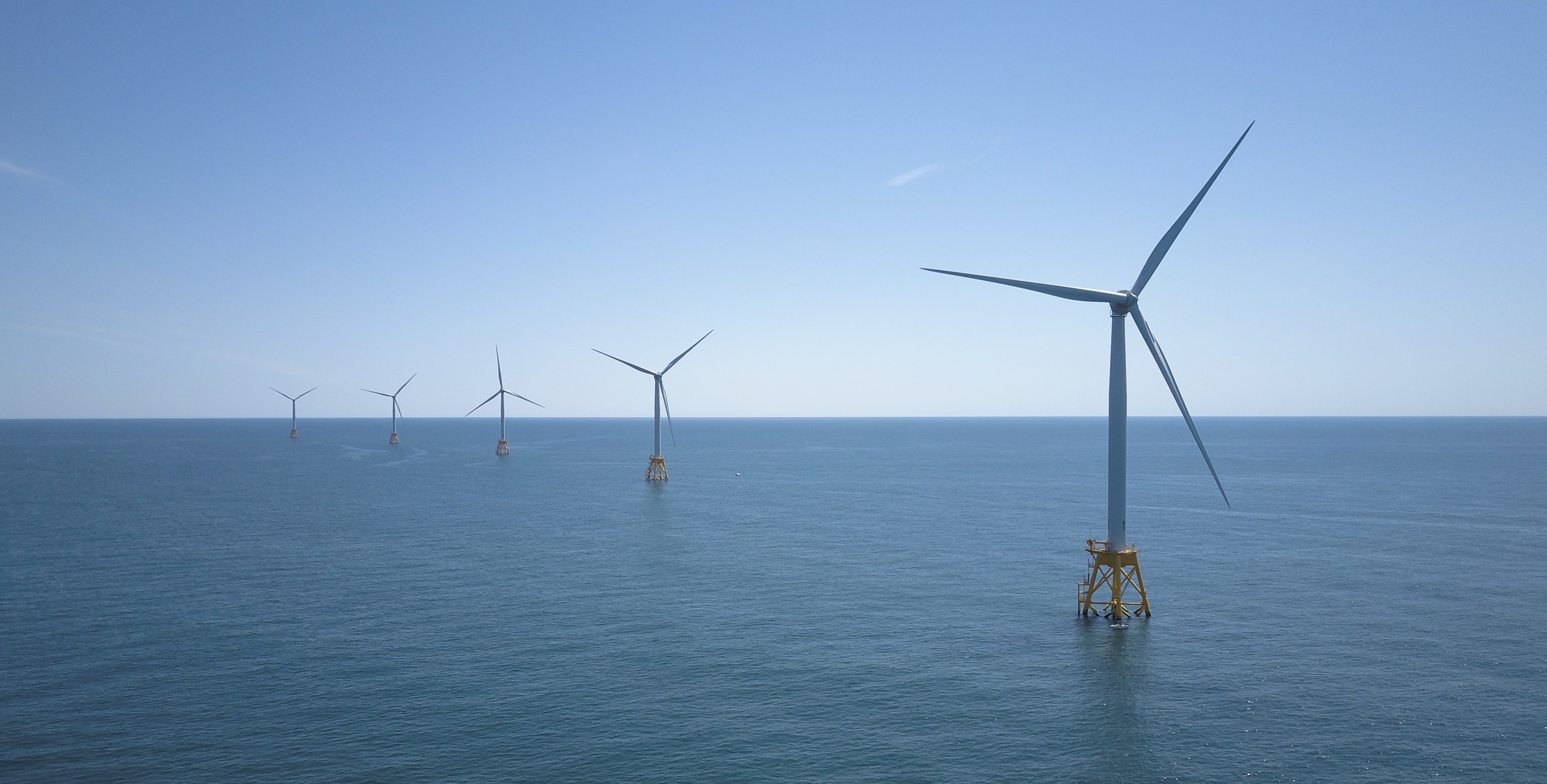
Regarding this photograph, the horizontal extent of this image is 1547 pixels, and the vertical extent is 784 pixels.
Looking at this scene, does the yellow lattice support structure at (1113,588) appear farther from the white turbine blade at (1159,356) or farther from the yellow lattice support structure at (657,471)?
the yellow lattice support structure at (657,471)

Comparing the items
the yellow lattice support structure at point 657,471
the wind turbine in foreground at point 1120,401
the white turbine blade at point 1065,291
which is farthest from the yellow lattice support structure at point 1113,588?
the yellow lattice support structure at point 657,471

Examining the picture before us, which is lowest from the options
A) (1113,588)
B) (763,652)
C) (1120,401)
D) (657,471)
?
(763,652)

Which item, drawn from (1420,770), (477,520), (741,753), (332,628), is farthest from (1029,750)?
(477,520)

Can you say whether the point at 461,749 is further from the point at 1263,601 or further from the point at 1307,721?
the point at 1263,601

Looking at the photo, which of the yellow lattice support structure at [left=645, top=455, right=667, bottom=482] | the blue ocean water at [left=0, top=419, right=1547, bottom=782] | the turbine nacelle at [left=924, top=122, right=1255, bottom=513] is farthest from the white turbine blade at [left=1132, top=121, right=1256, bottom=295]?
the yellow lattice support structure at [left=645, top=455, right=667, bottom=482]

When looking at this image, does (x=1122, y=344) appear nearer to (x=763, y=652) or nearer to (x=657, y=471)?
(x=763, y=652)

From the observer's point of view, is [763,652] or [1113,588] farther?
[1113,588]

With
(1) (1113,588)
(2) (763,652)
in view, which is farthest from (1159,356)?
(2) (763,652)

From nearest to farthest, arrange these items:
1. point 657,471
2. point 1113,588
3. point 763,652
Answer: point 763,652 < point 1113,588 < point 657,471
